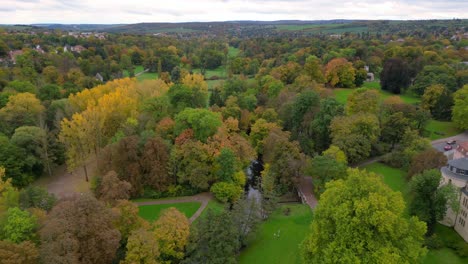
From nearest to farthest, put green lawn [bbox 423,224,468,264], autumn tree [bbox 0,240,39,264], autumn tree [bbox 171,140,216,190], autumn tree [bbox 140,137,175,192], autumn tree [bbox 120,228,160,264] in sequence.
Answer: autumn tree [bbox 0,240,39,264] → autumn tree [bbox 120,228,160,264] → green lawn [bbox 423,224,468,264] → autumn tree [bbox 140,137,175,192] → autumn tree [bbox 171,140,216,190]

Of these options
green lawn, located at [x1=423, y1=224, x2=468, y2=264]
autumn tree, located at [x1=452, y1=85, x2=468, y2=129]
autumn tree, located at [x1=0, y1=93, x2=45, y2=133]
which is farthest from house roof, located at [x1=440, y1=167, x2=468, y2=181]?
autumn tree, located at [x1=0, y1=93, x2=45, y2=133]

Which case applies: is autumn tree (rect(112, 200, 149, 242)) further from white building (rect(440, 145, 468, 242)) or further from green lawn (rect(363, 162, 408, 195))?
green lawn (rect(363, 162, 408, 195))

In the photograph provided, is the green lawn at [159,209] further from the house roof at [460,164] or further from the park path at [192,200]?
the house roof at [460,164]

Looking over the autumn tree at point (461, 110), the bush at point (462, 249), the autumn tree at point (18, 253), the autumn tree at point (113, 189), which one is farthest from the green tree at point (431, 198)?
the autumn tree at point (18, 253)

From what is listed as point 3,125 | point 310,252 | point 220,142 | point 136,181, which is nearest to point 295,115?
point 220,142

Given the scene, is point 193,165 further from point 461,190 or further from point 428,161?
point 461,190

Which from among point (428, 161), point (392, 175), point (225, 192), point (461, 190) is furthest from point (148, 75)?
point (461, 190)

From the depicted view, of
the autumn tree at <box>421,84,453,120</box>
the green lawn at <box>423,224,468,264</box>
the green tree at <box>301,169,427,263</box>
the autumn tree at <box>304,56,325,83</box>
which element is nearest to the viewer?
the green tree at <box>301,169,427,263</box>
